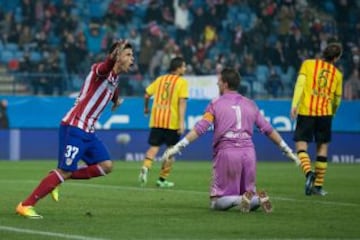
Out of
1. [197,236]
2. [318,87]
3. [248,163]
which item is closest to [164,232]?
[197,236]

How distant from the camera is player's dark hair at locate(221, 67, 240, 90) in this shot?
13.9m

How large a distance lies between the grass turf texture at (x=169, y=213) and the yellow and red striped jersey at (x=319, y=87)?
1349mm

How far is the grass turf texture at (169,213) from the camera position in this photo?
11.1m

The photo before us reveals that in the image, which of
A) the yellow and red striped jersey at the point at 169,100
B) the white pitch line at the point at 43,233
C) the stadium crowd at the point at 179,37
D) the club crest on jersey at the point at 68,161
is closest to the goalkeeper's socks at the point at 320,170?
the yellow and red striped jersey at the point at 169,100

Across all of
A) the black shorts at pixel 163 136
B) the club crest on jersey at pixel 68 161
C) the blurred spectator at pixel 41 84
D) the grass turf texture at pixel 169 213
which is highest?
the blurred spectator at pixel 41 84

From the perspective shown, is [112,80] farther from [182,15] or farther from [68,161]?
[182,15]

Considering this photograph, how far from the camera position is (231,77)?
13930 millimetres

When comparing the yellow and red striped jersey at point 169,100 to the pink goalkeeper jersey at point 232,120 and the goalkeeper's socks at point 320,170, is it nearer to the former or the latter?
the goalkeeper's socks at point 320,170

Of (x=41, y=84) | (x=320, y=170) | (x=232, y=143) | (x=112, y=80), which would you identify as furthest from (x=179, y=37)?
(x=112, y=80)

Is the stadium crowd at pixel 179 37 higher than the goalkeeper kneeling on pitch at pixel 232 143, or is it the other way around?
the stadium crowd at pixel 179 37

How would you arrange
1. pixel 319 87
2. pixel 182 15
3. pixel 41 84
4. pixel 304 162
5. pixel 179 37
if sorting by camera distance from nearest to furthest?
pixel 304 162, pixel 319 87, pixel 41 84, pixel 179 37, pixel 182 15

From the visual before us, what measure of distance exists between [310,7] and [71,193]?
886 inches

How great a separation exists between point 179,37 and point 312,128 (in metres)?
17.4

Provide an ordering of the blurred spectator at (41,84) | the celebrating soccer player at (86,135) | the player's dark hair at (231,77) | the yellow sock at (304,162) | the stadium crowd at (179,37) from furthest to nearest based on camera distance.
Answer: the stadium crowd at (179,37) < the blurred spectator at (41,84) < the yellow sock at (304,162) < the player's dark hair at (231,77) < the celebrating soccer player at (86,135)
